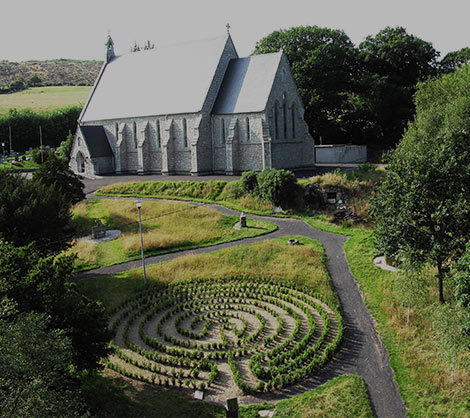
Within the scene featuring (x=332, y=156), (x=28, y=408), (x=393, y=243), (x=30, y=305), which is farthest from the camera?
(x=332, y=156)

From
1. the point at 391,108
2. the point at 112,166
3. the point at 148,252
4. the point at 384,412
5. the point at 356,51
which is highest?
the point at 356,51

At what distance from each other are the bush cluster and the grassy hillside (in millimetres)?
120063

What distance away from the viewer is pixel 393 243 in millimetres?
22703

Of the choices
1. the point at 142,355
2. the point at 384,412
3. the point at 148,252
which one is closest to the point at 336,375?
the point at 384,412

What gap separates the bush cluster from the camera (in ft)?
128

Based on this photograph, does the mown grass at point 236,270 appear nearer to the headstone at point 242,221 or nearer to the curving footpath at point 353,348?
the curving footpath at point 353,348

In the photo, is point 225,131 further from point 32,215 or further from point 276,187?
point 32,215

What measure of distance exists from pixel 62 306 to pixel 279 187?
81.6 feet

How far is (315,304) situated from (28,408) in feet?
50.6

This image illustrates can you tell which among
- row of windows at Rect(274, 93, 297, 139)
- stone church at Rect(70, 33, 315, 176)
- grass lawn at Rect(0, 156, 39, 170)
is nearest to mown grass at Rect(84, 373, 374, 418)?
stone church at Rect(70, 33, 315, 176)

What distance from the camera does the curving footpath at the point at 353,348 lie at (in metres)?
16.3

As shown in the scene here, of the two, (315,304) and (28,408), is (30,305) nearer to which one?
(28,408)

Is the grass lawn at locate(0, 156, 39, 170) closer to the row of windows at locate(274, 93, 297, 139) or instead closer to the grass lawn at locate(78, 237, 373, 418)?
the row of windows at locate(274, 93, 297, 139)

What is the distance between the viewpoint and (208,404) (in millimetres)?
16062
